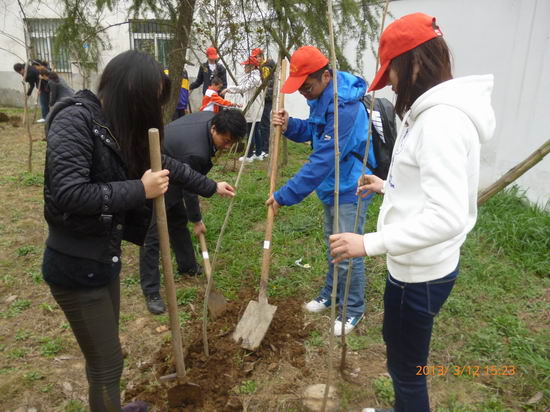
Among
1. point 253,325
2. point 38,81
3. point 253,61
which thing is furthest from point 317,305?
point 38,81

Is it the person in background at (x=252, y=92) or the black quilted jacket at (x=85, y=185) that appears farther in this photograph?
the person in background at (x=252, y=92)

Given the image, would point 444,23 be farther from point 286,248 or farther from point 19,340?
point 19,340

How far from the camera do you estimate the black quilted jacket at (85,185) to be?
4.63ft

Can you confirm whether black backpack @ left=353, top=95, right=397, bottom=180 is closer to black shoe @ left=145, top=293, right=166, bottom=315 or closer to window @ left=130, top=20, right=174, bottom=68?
black shoe @ left=145, top=293, right=166, bottom=315

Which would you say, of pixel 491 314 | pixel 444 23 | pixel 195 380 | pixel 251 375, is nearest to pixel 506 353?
pixel 491 314

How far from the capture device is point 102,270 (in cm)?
162

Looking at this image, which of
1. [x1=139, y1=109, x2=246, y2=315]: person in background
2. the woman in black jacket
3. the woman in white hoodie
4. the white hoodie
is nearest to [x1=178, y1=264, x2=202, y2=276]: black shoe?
[x1=139, y1=109, x2=246, y2=315]: person in background

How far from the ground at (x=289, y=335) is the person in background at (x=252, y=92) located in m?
1.15

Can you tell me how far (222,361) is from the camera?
259 centimetres

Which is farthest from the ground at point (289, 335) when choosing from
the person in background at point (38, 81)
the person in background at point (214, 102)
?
the person in background at point (38, 81)

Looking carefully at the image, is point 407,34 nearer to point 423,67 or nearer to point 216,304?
point 423,67

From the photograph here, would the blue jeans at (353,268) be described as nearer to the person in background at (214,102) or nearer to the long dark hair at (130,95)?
the long dark hair at (130,95)

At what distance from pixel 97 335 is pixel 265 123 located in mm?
5977

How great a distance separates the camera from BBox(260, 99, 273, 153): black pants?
7.09 metres
